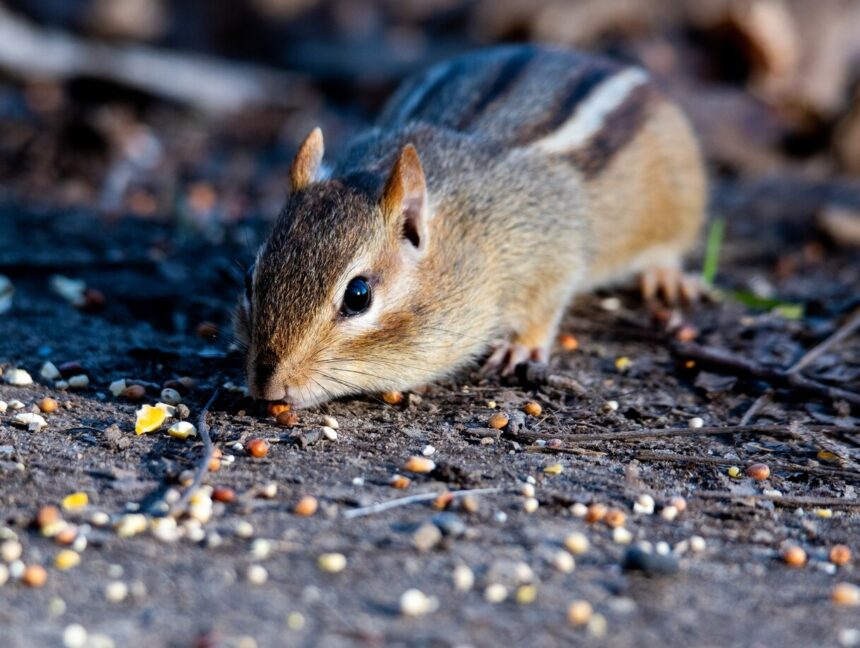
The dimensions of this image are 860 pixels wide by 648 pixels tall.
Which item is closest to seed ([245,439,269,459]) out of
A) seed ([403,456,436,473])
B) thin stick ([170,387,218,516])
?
thin stick ([170,387,218,516])

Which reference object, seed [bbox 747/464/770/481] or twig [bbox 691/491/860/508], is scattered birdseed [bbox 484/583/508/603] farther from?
seed [bbox 747/464/770/481]

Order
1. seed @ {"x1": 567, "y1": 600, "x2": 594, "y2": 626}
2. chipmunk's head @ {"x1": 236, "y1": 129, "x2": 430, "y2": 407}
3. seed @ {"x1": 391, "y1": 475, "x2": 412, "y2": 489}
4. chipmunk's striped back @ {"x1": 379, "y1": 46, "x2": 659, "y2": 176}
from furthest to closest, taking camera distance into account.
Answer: chipmunk's striped back @ {"x1": 379, "y1": 46, "x2": 659, "y2": 176}, chipmunk's head @ {"x1": 236, "y1": 129, "x2": 430, "y2": 407}, seed @ {"x1": 391, "y1": 475, "x2": 412, "y2": 489}, seed @ {"x1": 567, "y1": 600, "x2": 594, "y2": 626}

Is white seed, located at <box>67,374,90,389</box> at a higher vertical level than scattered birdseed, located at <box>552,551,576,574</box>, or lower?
lower

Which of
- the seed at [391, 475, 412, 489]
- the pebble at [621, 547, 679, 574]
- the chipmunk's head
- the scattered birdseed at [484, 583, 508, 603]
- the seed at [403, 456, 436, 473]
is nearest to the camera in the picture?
the scattered birdseed at [484, 583, 508, 603]

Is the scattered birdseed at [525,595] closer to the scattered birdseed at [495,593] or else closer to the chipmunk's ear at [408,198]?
the scattered birdseed at [495,593]

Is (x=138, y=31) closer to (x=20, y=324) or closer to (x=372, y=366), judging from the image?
(x=20, y=324)

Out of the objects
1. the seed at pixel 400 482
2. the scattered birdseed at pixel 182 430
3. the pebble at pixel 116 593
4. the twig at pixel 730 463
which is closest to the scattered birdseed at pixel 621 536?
the twig at pixel 730 463
